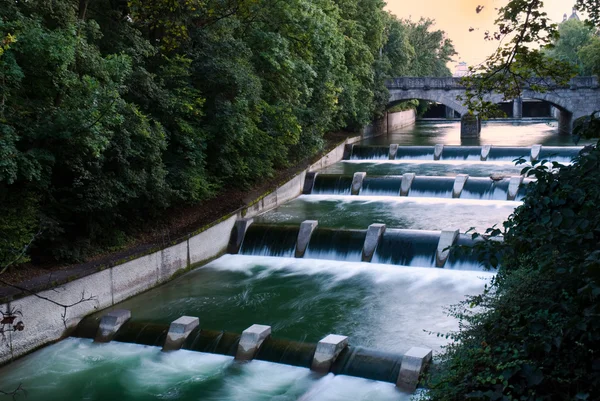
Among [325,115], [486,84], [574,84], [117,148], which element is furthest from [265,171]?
[574,84]

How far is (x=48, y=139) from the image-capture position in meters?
13.1

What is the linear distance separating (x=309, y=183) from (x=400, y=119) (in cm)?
2807

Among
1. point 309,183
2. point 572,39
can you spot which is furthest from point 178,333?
point 572,39

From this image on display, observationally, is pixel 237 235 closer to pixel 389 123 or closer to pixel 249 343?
pixel 249 343

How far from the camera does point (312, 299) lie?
1505 centimetres

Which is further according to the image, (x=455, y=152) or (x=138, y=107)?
(x=455, y=152)

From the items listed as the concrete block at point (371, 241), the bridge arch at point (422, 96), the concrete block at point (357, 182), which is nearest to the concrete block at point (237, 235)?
the concrete block at point (371, 241)

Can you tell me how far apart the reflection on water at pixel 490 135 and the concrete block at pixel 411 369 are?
26077 millimetres

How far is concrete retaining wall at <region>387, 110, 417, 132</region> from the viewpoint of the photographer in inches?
1955

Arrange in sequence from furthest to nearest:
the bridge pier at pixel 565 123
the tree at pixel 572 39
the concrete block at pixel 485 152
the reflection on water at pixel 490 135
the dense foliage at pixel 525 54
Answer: the tree at pixel 572 39 < the bridge pier at pixel 565 123 < the reflection on water at pixel 490 135 < the concrete block at pixel 485 152 < the dense foliage at pixel 525 54

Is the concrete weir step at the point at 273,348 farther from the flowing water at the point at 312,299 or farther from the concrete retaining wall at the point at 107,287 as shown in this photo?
the concrete retaining wall at the point at 107,287

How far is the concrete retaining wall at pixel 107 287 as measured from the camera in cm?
1269

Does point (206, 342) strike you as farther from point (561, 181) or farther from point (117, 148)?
point (561, 181)

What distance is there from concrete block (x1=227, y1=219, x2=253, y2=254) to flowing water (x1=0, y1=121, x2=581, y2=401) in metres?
0.21
